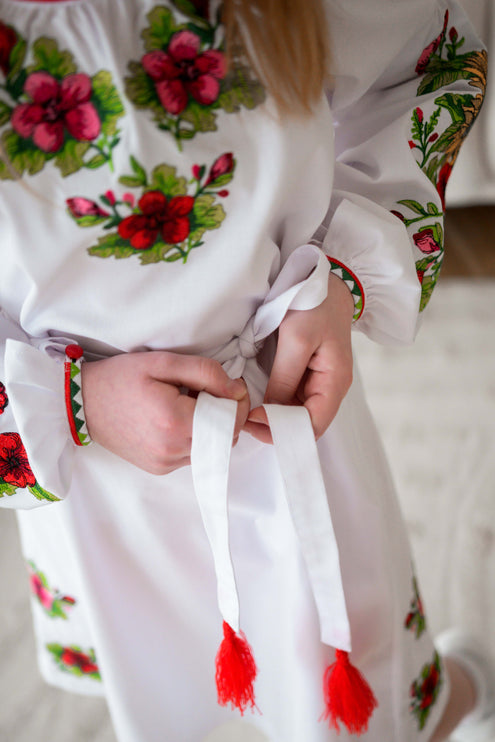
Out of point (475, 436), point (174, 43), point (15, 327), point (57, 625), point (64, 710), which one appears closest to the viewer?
point (174, 43)

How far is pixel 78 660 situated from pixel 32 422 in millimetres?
446

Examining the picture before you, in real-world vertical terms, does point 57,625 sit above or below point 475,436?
above

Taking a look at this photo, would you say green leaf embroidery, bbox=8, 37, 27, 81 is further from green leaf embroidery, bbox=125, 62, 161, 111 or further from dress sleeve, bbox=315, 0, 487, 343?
dress sleeve, bbox=315, 0, 487, 343

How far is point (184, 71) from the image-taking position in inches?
19.8

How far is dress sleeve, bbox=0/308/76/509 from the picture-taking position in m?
0.55

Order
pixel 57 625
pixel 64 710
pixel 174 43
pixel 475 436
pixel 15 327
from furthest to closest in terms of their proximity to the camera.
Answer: pixel 475 436 → pixel 64 710 → pixel 57 625 → pixel 15 327 → pixel 174 43

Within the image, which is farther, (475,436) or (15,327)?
(475,436)

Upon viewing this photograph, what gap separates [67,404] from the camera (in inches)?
22.8

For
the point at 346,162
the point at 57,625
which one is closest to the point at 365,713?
the point at 57,625

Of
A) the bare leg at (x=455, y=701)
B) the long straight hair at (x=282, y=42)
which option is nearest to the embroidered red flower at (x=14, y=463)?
the long straight hair at (x=282, y=42)

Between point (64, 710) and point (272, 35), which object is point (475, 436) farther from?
point (272, 35)

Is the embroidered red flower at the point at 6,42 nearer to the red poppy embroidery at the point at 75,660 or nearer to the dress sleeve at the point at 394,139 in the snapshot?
the dress sleeve at the point at 394,139

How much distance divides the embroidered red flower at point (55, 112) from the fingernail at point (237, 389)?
0.22 metres

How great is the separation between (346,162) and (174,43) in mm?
254
